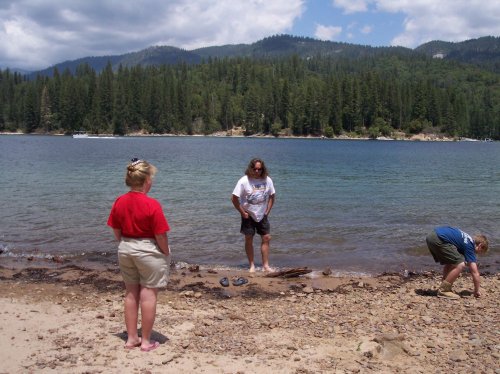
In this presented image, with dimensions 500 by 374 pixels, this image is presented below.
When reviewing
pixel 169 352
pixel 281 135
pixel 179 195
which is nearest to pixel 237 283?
pixel 169 352

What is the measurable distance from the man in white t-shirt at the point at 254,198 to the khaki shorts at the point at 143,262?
15.0 ft

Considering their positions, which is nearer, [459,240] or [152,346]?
[152,346]

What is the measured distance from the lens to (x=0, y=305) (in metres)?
8.20

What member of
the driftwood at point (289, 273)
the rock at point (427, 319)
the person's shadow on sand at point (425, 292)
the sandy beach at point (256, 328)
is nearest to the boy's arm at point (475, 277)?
the sandy beach at point (256, 328)

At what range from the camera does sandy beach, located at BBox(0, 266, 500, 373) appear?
5.96m

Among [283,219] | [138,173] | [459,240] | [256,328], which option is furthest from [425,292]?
[283,219]

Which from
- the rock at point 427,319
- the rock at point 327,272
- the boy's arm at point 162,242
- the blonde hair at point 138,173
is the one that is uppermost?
the blonde hair at point 138,173

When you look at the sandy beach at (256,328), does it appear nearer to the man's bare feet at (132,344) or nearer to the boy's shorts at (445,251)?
the man's bare feet at (132,344)

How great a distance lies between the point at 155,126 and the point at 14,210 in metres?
161

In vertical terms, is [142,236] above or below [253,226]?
above

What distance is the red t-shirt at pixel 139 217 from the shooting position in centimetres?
585

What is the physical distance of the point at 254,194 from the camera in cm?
1070

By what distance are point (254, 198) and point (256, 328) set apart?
402cm

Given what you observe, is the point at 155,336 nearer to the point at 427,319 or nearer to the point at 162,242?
the point at 162,242
